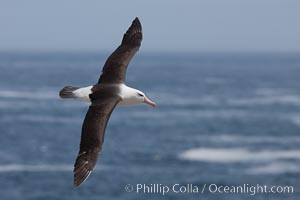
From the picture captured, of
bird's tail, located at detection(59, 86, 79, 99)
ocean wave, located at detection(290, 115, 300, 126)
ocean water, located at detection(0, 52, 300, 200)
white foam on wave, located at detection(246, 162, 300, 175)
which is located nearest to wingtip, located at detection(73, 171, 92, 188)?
bird's tail, located at detection(59, 86, 79, 99)

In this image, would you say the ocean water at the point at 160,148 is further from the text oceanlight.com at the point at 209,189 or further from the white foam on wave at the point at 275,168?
the text oceanlight.com at the point at 209,189

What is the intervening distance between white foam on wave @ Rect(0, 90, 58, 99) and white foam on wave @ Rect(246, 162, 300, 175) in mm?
51452

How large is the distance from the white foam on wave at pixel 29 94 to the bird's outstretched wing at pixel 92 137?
272ft

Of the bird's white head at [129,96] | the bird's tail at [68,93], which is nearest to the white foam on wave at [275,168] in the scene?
the bird's white head at [129,96]

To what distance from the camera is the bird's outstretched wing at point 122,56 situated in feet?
44.7

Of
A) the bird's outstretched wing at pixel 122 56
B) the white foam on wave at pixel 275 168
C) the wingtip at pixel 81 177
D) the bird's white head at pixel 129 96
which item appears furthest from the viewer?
the white foam on wave at pixel 275 168

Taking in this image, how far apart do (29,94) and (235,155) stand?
53.0 meters

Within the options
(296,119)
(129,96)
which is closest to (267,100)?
(296,119)

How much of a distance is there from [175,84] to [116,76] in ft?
354

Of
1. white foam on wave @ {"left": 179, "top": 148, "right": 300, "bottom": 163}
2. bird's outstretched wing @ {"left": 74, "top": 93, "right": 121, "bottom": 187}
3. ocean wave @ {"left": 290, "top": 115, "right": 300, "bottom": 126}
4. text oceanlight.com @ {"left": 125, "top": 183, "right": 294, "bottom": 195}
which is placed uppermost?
ocean wave @ {"left": 290, "top": 115, "right": 300, "bottom": 126}

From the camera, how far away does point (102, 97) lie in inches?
502

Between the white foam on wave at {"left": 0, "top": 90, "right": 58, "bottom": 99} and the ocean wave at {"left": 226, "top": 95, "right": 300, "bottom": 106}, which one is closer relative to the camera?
the ocean wave at {"left": 226, "top": 95, "right": 300, "bottom": 106}

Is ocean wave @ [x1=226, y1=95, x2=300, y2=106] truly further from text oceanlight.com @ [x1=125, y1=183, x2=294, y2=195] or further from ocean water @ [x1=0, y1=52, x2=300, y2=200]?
text oceanlight.com @ [x1=125, y1=183, x2=294, y2=195]

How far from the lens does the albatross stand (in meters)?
11.9
